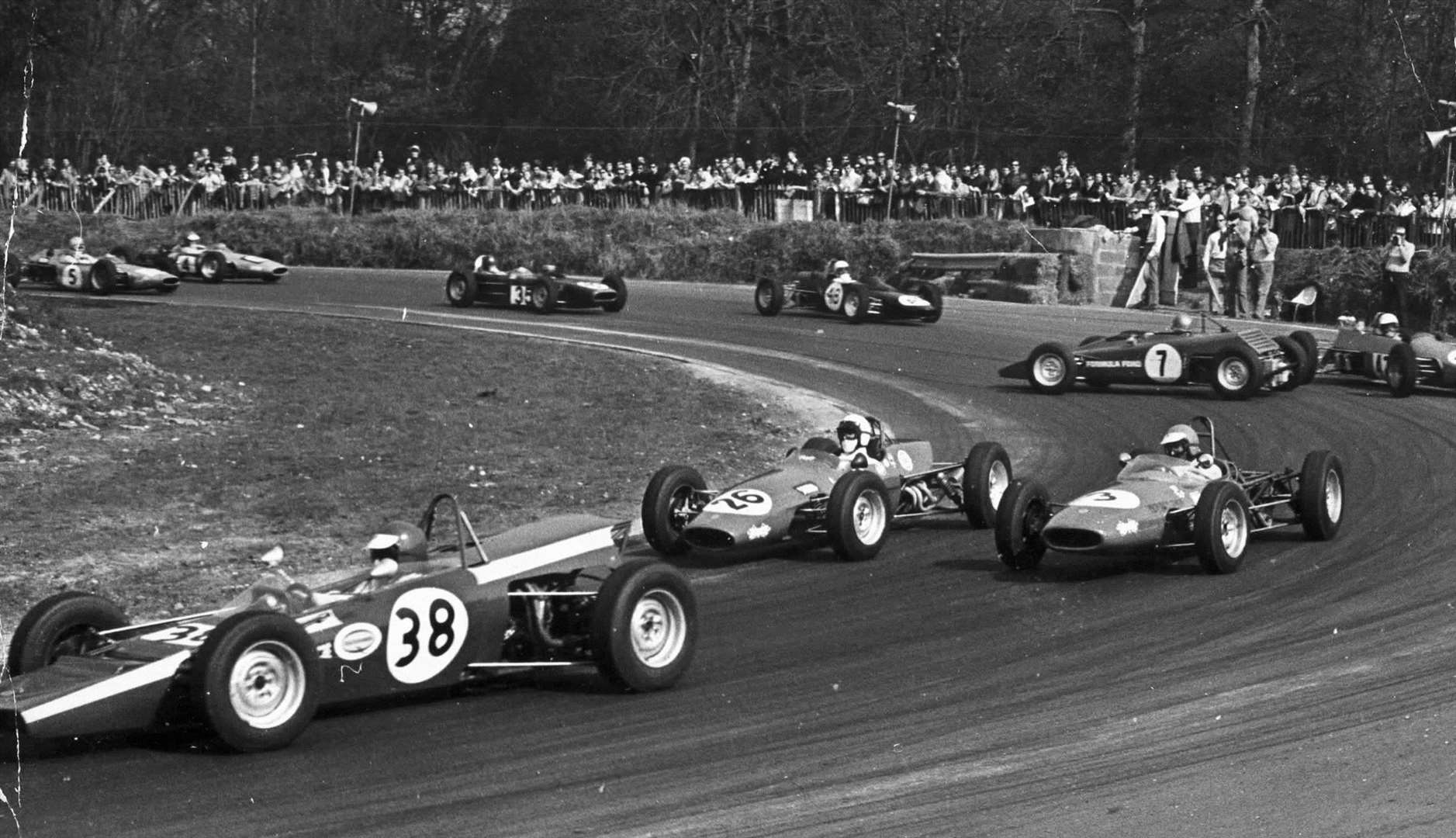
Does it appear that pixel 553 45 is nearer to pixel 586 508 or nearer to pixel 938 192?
pixel 938 192

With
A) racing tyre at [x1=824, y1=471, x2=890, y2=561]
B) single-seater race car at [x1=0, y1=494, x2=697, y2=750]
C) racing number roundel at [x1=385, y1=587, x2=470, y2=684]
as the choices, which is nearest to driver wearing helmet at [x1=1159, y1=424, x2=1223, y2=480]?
racing tyre at [x1=824, y1=471, x2=890, y2=561]

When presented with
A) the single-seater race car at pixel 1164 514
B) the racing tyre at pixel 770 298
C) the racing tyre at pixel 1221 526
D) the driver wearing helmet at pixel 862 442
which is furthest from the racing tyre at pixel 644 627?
the racing tyre at pixel 770 298

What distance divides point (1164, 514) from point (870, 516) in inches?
77.5

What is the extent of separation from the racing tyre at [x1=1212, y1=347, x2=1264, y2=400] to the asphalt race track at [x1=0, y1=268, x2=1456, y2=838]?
5711 mm

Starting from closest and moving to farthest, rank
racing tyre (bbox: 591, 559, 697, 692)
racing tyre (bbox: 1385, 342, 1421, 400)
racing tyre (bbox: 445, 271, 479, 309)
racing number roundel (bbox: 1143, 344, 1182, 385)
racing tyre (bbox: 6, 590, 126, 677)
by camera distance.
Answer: racing tyre (bbox: 6, 590, 126, 677) < racing tyre (bbox: 591, 559, 697, 692) < racing tyre (bbox: 1385, 342, 1421, 400) < racing number roundel (bbox: 1143, 344, 1182, 385) < racing tyre (bbox: 445, 271, 479, 309)

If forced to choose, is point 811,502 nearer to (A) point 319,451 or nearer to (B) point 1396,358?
(A) point 319,451

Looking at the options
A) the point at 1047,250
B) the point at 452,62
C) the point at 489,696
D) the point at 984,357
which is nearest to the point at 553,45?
the point at 452,62

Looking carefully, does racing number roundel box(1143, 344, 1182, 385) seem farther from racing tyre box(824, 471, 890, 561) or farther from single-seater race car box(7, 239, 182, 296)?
single-seater race car box(7, 239, 182, 296)

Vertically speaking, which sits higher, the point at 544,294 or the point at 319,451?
the point at 544,294

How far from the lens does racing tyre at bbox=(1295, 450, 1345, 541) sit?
1230cm

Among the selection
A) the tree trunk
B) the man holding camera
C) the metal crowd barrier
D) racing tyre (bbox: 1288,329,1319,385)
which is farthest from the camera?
the tree trunk

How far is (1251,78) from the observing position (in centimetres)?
3803

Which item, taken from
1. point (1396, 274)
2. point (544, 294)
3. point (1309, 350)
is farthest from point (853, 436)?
point (544, 294)

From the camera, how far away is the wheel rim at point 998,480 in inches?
526
